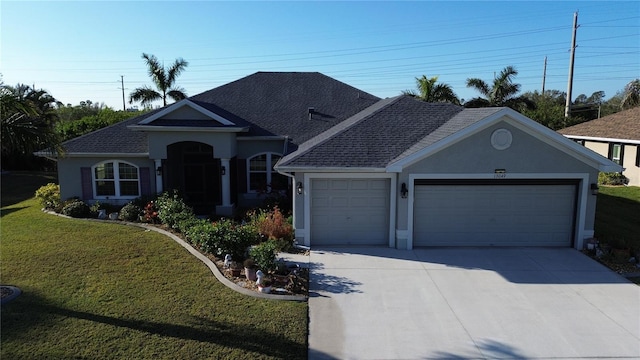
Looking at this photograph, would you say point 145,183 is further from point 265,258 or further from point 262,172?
point 265,258

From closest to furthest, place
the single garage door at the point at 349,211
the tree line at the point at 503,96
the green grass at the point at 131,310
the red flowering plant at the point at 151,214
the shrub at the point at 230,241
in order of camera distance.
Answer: the green grass at the point at 131,310 < the shrub at the point at 230,241 < the single garage door at the point at 349,211 < the red flowering plant at the point at 151,214 < the tree line at the point at 503,96

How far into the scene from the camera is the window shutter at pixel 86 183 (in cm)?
1700

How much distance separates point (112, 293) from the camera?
8867mm

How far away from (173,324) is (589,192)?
11617mm

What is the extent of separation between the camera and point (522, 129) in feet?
39.7

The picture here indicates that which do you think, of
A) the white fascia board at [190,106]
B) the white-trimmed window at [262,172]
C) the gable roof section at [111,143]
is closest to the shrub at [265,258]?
the white fascia board at [190,106]

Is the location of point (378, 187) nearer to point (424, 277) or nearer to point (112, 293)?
point (424, 277)

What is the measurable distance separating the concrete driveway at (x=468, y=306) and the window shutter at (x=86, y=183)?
10.2 meters

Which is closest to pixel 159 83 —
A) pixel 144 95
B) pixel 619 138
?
pixel 144 95

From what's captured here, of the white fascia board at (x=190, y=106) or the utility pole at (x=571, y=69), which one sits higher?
the utility pole at (x=571, y=69)

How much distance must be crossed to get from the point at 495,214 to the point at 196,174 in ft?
38.7

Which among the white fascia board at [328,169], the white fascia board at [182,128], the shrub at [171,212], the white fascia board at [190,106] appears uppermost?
the white fascia board at [190,106]

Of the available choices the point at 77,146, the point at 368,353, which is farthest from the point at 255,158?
the point at 368,353

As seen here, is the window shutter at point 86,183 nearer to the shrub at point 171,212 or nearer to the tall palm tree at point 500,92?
the shrub at point 171,212
